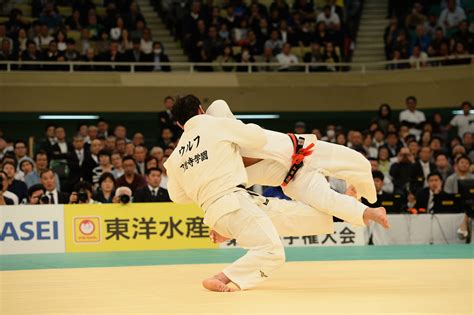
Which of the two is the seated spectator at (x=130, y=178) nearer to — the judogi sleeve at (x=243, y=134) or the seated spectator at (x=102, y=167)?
the seated spectator at (x=102, y=167)

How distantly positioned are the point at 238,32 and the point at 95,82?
3339 millimetres

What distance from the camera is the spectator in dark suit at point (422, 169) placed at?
1236cm

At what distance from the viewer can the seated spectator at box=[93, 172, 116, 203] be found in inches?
445

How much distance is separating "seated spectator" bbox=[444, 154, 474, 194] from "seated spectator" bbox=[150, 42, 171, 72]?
731 centimetres

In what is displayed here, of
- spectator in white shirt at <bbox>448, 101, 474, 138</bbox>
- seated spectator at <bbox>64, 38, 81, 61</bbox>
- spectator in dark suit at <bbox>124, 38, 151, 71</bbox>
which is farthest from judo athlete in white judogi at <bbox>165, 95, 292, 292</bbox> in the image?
spectator in dark suit at <bbox>124, 38, 151, 71</bbox>

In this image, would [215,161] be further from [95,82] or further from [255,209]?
[95,82]

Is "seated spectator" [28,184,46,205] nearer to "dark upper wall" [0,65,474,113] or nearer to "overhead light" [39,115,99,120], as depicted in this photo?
"dark upper wall" [0,65,474,113]

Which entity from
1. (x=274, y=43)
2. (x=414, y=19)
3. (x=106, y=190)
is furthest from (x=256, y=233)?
(x=414, y=19)

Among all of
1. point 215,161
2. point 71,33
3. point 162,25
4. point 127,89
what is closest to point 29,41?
point 71,33

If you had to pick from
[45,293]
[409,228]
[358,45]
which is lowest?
[409,228]

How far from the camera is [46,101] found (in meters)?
16.9

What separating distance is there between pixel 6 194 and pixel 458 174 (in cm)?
639

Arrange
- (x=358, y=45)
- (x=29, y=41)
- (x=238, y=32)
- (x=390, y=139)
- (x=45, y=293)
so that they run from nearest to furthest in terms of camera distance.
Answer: (x=45, y=293) < (x=390, y=139) < (x=29, y=41) < (x=238, y=32) < (x=358, y=45)

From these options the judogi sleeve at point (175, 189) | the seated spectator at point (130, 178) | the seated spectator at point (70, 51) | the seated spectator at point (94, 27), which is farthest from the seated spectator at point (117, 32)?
the judogi sleeve at point (175, 189)
